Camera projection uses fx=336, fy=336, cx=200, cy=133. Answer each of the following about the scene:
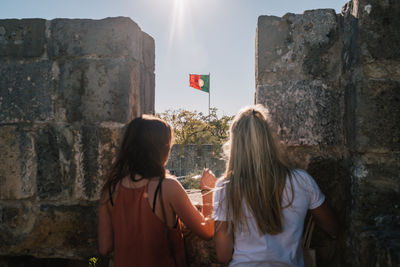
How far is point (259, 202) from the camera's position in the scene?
1.50 m

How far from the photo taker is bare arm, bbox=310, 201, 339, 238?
1.62m

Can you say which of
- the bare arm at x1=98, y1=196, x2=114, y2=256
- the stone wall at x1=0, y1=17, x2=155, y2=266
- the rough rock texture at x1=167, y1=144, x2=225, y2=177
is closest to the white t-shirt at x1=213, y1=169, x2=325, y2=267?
the bare arm at x1=98, y1=196, x2=114, y2=256

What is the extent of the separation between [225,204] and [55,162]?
1287 mm

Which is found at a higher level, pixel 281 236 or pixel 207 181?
pixel 207 181

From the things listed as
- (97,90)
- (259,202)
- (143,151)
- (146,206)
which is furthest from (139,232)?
(97,90)

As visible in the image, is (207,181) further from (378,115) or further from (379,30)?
(379,30)

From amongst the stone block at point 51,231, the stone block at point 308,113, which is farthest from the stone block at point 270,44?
the stone block at point 51,231

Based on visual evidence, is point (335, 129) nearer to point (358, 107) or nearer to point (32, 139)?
point (358, 107)

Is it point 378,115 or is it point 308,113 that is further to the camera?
point 308,113

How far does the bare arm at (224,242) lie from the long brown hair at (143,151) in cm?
38

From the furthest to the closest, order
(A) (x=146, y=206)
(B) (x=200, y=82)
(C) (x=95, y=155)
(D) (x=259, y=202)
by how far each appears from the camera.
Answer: (B) (x=200, y=82), (C) (x=95, y=155), (A) (x=146, y=206), (D) (x=259, y=202)

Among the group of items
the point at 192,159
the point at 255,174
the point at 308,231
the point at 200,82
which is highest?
the point at 200,82

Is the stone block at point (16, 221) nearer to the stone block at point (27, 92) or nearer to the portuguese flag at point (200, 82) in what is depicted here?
the stone block at point (27, 92)

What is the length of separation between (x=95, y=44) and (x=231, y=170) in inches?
50.6
